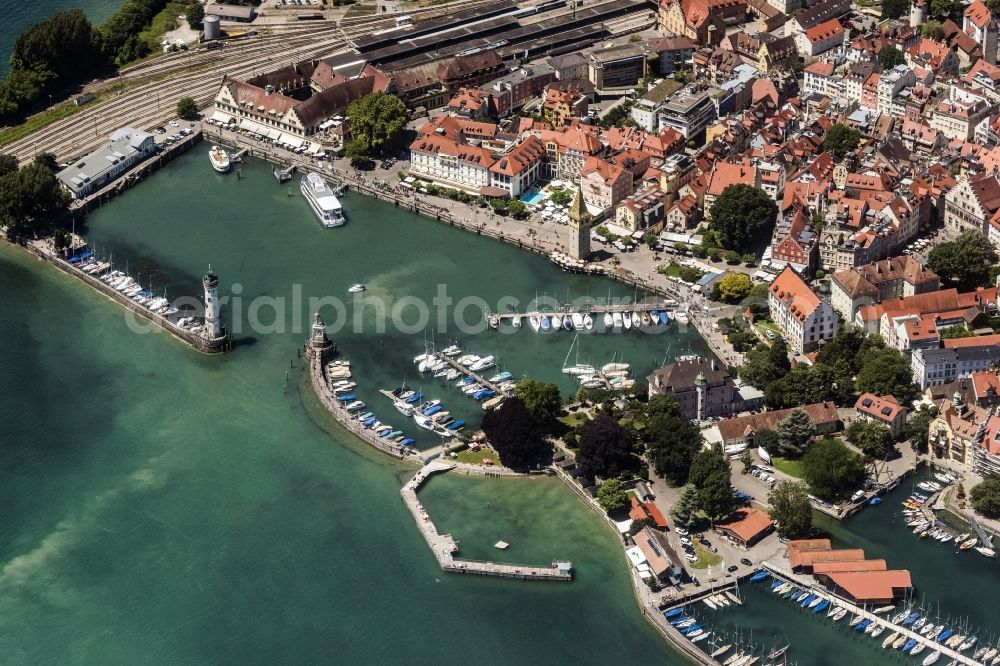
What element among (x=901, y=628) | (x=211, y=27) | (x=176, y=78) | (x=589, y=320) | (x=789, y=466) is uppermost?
(x=211, y=27)

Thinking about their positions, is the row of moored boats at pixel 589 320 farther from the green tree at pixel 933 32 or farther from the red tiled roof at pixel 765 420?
the green tree at pixel 933 32

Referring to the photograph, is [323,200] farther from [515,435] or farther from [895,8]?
[895,8]

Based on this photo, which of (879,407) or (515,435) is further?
(879,407)

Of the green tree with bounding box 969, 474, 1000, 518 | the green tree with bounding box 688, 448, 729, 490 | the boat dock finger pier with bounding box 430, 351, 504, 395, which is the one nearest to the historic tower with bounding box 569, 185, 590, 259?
the boat dock finger pier with bounding box 430, 351, 504, 395

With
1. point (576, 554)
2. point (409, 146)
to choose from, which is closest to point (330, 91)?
point (409, 146)

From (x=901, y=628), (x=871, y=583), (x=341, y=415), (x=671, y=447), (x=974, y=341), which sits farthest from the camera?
(x=974, y=341)

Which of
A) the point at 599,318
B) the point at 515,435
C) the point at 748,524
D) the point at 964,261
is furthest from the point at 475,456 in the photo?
the point at 964,261
